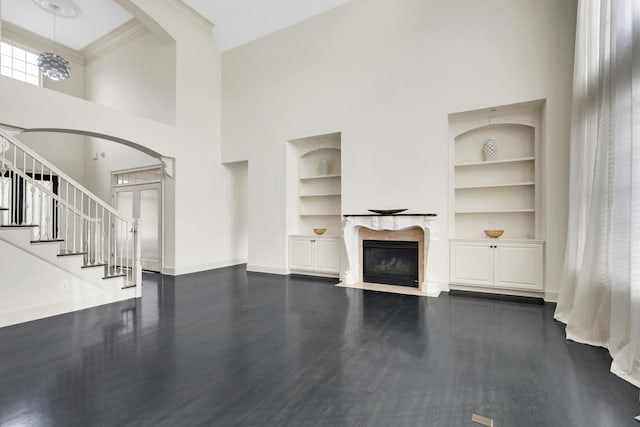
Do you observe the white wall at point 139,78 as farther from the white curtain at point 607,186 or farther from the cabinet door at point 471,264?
the white curtain at point 607,186

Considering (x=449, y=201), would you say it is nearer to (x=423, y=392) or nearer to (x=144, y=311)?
(x=423, y=392)

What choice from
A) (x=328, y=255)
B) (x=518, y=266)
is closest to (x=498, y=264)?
(x=518, y=266)

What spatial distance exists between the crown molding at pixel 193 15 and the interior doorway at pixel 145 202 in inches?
135

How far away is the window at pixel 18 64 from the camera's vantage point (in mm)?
7090

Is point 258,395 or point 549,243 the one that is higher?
point 549,243

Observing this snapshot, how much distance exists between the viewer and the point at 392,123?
5188mm

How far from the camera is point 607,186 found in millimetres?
2691

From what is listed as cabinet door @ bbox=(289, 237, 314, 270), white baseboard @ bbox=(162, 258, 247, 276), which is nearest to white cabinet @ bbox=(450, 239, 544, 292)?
cabinet door @ bbox=(289, 237, 314, 270)

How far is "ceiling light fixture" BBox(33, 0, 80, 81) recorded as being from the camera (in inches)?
220

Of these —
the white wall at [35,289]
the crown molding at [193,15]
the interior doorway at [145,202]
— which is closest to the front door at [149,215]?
the interior doorway at [145,202]

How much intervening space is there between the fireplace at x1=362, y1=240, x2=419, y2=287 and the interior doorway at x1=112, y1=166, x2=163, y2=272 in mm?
4687

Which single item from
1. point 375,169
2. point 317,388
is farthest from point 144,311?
point 375,169

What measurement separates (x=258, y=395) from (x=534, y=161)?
5099 mm

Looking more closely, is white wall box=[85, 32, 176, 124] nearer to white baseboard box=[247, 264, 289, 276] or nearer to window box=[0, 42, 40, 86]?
window box=[0, 42, 40, 86]
